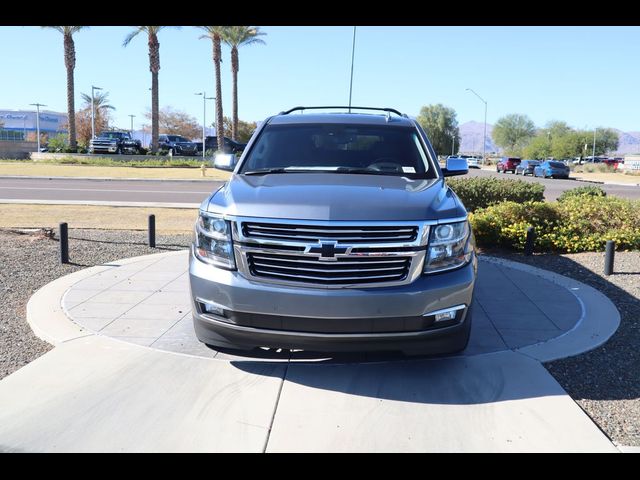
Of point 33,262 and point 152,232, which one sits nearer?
point 33,262

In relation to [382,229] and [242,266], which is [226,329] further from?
[382,229]

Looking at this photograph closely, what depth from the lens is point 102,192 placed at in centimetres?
2103

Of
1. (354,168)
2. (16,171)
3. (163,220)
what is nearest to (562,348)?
(354,168)

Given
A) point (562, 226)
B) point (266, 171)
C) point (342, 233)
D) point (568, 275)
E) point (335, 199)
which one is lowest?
point (568, 275)

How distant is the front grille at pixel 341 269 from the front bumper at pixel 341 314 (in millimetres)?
80

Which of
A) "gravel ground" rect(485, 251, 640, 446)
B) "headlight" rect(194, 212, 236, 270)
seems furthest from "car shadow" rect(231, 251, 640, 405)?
"headlight" rect(194, 212, 236, 270)

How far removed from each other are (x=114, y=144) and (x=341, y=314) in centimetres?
4376

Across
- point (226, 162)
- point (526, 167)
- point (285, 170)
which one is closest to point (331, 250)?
point (285, 170)

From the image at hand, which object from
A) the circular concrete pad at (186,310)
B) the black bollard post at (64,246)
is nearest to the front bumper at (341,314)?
the circular concrete pad at (186,310)

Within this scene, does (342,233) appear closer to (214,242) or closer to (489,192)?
(214,242)

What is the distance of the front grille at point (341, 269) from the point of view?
3.95 metres

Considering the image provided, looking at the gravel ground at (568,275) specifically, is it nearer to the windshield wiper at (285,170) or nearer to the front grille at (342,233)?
the front grille at (342,233)

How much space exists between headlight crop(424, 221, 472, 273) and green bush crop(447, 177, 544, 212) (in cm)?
824

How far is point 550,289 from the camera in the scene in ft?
23.3
